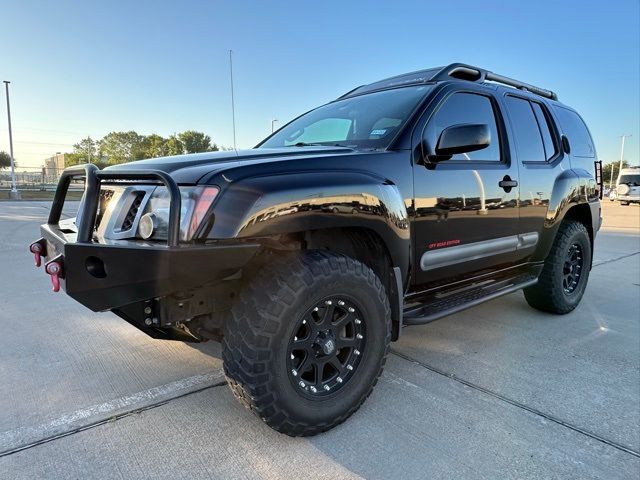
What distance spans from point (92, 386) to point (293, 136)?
223 cm

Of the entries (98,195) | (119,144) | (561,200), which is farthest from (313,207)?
(119,144)

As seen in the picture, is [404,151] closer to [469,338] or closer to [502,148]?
[502,148]

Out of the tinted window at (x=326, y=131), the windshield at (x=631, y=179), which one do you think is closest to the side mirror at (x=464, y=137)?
the tinted window at (x=326, y=131)

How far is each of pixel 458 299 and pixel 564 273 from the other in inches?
75.0

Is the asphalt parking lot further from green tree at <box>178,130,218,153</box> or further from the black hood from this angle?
green tree at <box>178,130,218,153</box>

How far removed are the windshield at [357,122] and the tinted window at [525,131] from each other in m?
1.04

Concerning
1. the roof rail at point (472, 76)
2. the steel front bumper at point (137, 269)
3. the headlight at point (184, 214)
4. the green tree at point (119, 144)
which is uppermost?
the green tree at point (119, 144)

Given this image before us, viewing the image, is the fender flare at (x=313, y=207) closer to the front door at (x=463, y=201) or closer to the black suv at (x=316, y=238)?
the black suv at (x=316, y=238)

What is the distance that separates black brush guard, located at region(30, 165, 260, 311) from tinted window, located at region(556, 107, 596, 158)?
3733 millimetres

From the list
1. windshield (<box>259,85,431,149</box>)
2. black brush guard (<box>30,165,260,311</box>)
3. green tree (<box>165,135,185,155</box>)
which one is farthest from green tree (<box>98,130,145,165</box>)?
black brush guard (<box>30,165,260,311</box>)

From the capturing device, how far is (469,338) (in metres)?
3.58

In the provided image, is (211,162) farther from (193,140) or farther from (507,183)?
(193,140)

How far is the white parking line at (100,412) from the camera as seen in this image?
2.08 metres

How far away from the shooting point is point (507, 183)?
10.7ft
